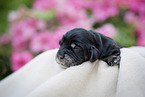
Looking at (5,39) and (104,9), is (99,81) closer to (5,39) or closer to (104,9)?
(104,9)

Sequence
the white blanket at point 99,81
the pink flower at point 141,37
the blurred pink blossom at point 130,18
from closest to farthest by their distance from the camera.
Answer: the white blanket at point 99,81 → the pink flower at point 141,37 → the blurred pink blossom at point 130,18

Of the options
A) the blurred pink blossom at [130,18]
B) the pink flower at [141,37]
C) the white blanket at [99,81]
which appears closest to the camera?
the white blanket at [99,81]

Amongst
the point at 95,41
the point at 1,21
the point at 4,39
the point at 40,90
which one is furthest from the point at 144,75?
the point at 1,21

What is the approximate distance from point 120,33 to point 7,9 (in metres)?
0.87

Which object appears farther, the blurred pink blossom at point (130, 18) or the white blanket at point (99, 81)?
the blurred pink blossom at point (130, 18)

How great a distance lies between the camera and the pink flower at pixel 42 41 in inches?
33.3

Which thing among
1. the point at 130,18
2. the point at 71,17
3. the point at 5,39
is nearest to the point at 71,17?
the point at 71,17

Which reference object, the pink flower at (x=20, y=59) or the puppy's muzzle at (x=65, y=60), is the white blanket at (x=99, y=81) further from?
the pink flower at (x=20, y=59)

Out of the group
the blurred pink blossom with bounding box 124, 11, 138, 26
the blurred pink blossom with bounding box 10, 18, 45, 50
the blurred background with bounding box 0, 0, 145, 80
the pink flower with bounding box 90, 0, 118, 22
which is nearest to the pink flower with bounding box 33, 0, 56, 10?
the blurred background with bounding box 0, 0, 145, 80

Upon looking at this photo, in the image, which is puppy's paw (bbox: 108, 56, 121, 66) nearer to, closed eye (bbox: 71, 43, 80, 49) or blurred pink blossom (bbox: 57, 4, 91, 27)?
closed eye (bbox: 71, 43, 80, 49)

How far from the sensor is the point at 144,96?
37 centimetres

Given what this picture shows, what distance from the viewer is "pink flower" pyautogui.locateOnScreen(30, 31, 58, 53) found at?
0.85 meters

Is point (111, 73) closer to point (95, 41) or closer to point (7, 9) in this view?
point (95, 41)

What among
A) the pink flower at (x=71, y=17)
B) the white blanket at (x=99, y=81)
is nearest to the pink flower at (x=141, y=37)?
the pink flower at (x=71, y=17)
